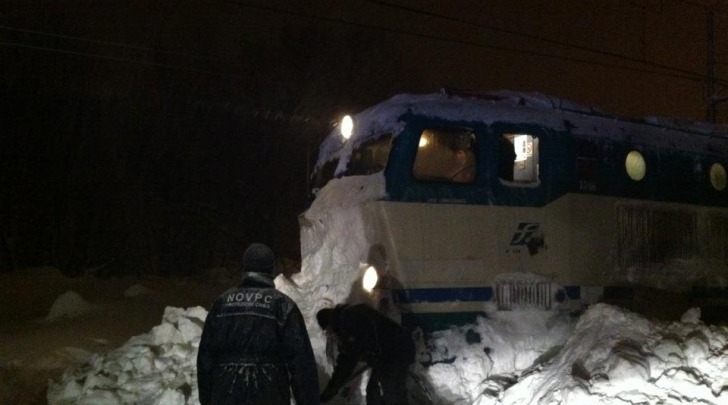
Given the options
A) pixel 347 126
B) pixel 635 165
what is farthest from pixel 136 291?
pixel 635 165

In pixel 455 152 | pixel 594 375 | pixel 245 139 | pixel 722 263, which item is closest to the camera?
pixel 594 375

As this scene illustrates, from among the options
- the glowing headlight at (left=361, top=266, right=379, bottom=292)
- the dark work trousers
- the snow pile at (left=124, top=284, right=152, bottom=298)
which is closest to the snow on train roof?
the glowing headlight at (left=361, top=266, right=379, bottom=292)

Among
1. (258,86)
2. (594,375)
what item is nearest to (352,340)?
(594,375)

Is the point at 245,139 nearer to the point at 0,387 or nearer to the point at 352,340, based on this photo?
the point at 0,387

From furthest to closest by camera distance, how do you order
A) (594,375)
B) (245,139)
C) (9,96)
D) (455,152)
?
(245,139) → (9,96) → (455,152) → (594,375)

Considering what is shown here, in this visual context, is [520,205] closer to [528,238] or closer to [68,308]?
[528,238]

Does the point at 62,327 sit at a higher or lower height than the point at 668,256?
lower

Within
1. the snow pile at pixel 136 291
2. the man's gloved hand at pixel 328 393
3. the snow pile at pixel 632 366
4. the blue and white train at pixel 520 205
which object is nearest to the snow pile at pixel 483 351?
the blue and white train at pixel 520 205

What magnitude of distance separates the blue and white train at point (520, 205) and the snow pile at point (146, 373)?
208 centimetres

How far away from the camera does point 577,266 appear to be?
7895mm

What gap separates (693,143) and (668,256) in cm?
173

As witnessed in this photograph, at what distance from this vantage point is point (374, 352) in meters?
6.11

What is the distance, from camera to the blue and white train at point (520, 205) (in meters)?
7.07

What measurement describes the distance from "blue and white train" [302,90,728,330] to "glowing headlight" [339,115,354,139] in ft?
0.08
